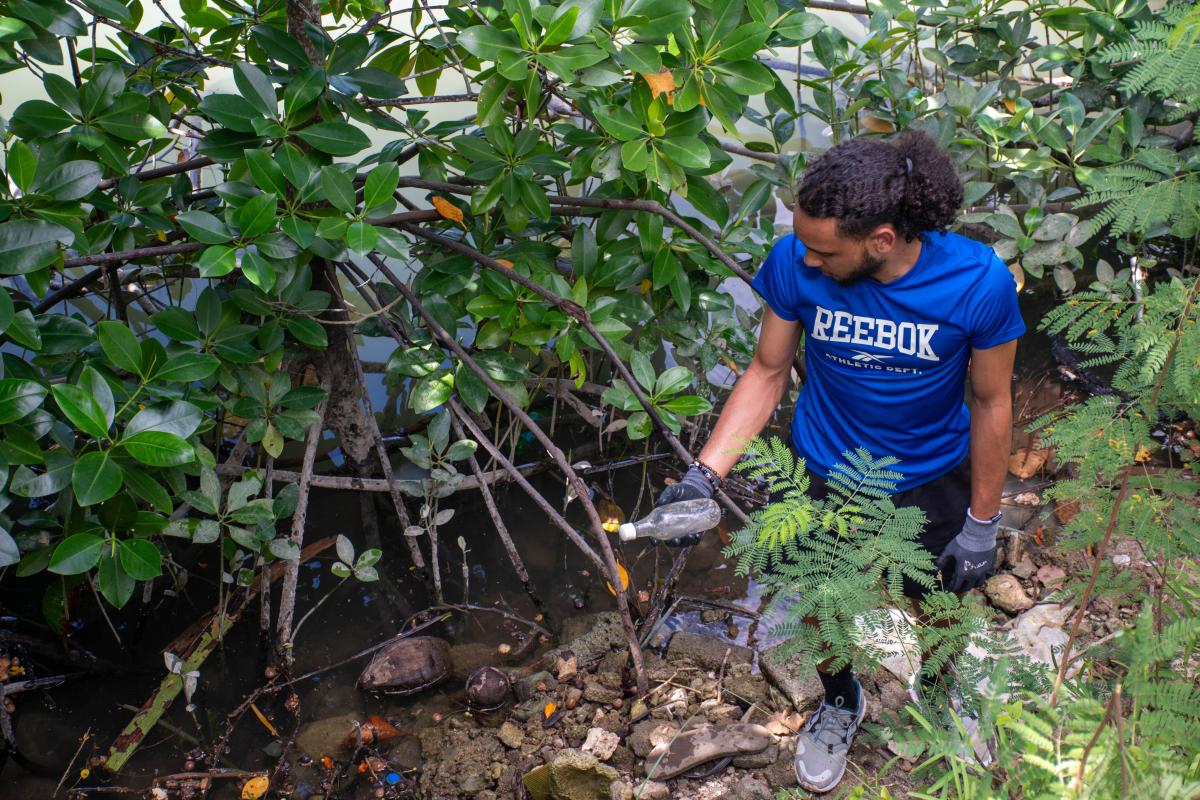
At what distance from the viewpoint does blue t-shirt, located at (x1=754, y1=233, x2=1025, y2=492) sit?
7.22 ft

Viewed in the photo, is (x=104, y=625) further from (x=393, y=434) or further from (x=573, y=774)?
(x=573, y=774)

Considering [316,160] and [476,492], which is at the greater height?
[316,160]

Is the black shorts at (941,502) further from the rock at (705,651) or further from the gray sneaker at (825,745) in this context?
the rock at (705,651)

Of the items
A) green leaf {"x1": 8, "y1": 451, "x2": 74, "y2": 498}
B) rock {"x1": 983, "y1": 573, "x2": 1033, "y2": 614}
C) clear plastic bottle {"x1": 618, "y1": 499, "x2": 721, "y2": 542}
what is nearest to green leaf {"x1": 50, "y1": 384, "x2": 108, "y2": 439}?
green leaf {"x1": 8, "y1": 451, "x2": 74, "y2": 498}

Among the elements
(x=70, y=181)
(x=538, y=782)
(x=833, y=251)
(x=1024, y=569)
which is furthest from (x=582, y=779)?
(x=70, y=181)

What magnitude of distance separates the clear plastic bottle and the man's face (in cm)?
66

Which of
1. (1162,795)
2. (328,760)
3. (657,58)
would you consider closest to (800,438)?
(657,58)

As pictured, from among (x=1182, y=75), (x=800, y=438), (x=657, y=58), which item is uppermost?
(x=657, y=58)

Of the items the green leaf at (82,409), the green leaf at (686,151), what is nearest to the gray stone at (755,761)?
the green leaf at (686,151)

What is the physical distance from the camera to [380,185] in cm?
239

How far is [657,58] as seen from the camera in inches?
90.4

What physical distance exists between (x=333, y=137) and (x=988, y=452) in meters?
1.93

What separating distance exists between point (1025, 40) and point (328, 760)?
3.80 meters

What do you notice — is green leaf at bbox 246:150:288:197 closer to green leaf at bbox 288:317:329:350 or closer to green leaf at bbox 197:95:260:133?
green leaf at bbox 197:95:260:133
